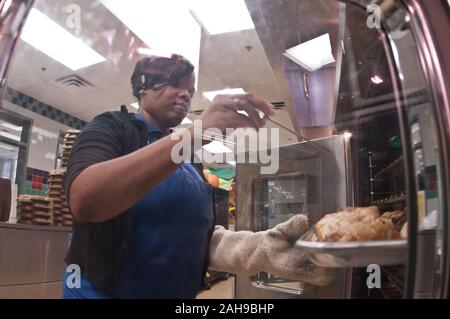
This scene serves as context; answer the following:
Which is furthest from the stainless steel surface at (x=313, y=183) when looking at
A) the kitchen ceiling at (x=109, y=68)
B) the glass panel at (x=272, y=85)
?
the kitchen ceiling at (x=109, y=68)

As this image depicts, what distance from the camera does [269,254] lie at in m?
0.49

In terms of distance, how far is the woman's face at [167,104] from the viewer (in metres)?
0.43

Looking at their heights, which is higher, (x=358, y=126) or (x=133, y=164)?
(x=358, y=126)

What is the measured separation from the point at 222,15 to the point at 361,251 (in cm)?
36

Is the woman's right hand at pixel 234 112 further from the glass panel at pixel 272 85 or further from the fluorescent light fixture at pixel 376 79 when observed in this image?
the fluorescent light fixture at pixel 376 79

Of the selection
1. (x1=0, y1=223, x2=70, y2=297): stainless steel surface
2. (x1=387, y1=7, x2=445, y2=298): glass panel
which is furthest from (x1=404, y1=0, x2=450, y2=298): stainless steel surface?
(x1=0, y1=223, x2=70, y2=297): stainless steel surface

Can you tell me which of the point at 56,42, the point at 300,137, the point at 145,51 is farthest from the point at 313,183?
the point at 56,42

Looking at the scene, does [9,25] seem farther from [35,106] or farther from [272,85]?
[272,85]

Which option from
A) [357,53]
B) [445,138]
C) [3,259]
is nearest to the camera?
[445,138]

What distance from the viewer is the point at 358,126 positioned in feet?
1.84
